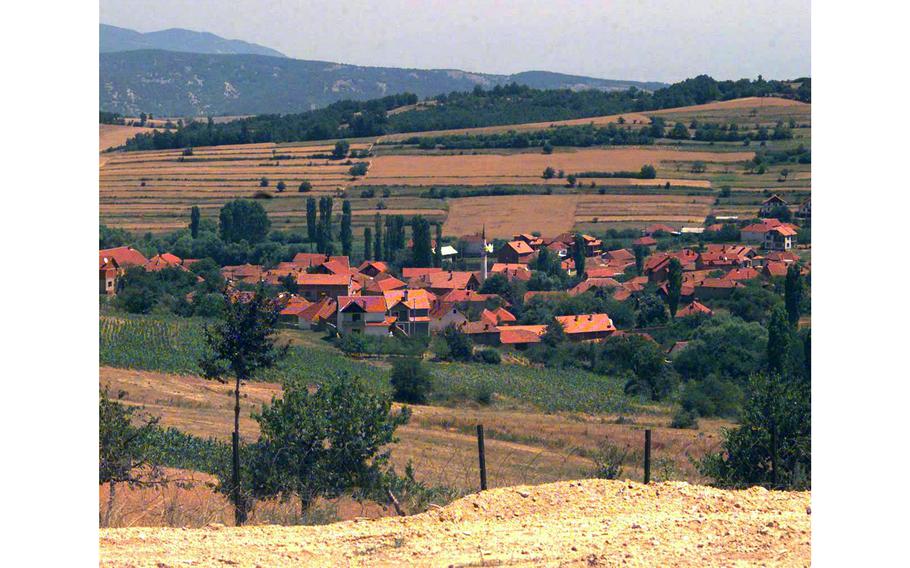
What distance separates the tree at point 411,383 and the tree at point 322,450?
15353 mm

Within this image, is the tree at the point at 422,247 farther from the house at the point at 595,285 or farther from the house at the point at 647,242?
the house at the point at 647,242

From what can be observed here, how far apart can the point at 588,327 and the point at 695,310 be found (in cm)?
359

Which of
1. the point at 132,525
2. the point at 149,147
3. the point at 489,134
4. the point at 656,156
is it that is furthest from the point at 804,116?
the point at 132,525

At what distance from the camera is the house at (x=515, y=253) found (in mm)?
42406

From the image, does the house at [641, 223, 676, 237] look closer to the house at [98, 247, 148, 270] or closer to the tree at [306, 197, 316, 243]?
the tree at [306, 197, 316, 243]

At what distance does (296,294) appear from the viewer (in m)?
34.4

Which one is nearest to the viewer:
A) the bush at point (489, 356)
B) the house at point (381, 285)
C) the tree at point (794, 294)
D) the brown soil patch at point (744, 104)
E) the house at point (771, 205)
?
the tree at point (794, 294)

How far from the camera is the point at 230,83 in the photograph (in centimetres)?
10862

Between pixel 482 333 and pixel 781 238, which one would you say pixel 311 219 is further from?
pixel 781 238

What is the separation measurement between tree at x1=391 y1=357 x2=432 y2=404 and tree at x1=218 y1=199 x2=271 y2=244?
2314 centimetres

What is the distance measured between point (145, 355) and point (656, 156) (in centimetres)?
3632

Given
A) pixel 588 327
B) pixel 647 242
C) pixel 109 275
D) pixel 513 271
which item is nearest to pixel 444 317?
pixel 588 327

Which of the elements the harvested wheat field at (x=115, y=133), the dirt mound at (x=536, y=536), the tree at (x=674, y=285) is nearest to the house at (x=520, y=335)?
the tree at (x=674, y=285)
